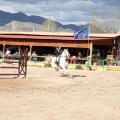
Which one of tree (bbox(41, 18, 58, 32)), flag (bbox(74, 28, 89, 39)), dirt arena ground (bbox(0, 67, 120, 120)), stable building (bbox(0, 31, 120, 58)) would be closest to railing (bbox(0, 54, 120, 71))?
stable building (bbox(0, 31, 120, 58))

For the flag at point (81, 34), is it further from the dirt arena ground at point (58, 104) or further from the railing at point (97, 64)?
the dirt arena ground at point (58, 104)

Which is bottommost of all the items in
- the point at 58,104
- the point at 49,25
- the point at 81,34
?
the point at 58,104

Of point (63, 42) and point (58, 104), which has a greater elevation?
point (63, 42)

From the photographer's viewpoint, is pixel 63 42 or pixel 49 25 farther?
pixel 49 25

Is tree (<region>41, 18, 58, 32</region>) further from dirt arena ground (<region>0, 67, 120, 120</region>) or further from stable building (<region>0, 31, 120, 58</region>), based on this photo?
dirt arena ground (<region>0, 67, 120, 120</region>)

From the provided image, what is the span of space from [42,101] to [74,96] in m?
2.04

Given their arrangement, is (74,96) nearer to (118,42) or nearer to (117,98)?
(117,98)

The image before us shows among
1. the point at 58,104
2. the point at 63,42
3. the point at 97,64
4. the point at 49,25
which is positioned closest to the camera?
the point at 58,104

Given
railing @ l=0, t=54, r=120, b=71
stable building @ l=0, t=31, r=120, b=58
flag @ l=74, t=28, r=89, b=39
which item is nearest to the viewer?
railing @ l=0, t=54, r=120, b=71

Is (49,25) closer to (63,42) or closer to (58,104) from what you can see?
(63,42)

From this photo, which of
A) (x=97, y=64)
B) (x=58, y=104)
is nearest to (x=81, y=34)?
(x=97, y=64)

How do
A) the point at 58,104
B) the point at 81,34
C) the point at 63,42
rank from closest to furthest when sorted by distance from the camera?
the point at 58,104, the point at 81,34, the point at 63,42

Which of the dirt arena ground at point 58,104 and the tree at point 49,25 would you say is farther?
the tree at point 49,25

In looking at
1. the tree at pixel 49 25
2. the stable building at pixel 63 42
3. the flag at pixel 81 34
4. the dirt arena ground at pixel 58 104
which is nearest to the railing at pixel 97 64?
the stable building at pixel 63 42
